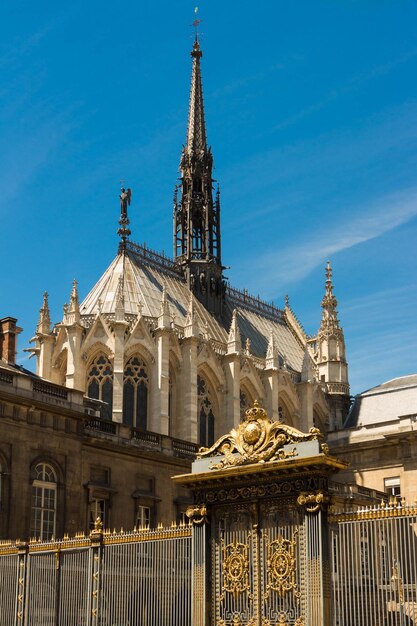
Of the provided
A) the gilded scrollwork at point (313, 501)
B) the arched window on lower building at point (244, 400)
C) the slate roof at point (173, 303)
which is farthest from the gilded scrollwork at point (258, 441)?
the arched window on lower building at point (244, 400)

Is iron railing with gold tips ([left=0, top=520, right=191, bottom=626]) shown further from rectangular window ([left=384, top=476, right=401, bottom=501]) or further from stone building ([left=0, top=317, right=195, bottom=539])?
rectangular window ([left=384, top=476, right=401, bottom=501])

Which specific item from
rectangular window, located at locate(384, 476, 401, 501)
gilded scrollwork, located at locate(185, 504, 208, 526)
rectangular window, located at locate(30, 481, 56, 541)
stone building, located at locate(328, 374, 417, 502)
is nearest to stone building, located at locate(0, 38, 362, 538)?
rectangular window, located at locate(30, 481, 56, 541)

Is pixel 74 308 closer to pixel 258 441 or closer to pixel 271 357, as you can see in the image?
pixel 271 357

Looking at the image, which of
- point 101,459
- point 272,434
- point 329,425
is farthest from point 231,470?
point 329,425

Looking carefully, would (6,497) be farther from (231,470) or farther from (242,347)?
(242,347)

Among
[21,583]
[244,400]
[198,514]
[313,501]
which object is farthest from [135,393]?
[313,501]

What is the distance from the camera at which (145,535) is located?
→ 19.6 metres

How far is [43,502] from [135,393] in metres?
18.7

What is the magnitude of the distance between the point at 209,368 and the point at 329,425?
13.2 meters

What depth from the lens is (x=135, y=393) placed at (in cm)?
5334

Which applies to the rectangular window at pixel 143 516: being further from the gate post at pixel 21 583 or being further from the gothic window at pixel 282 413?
the gothic window at pixel 282 413

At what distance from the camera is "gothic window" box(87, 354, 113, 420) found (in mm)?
52281

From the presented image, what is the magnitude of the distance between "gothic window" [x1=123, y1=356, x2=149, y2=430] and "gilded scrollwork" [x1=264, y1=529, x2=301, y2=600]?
117 feet

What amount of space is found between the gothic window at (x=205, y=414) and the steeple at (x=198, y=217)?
384 inches
